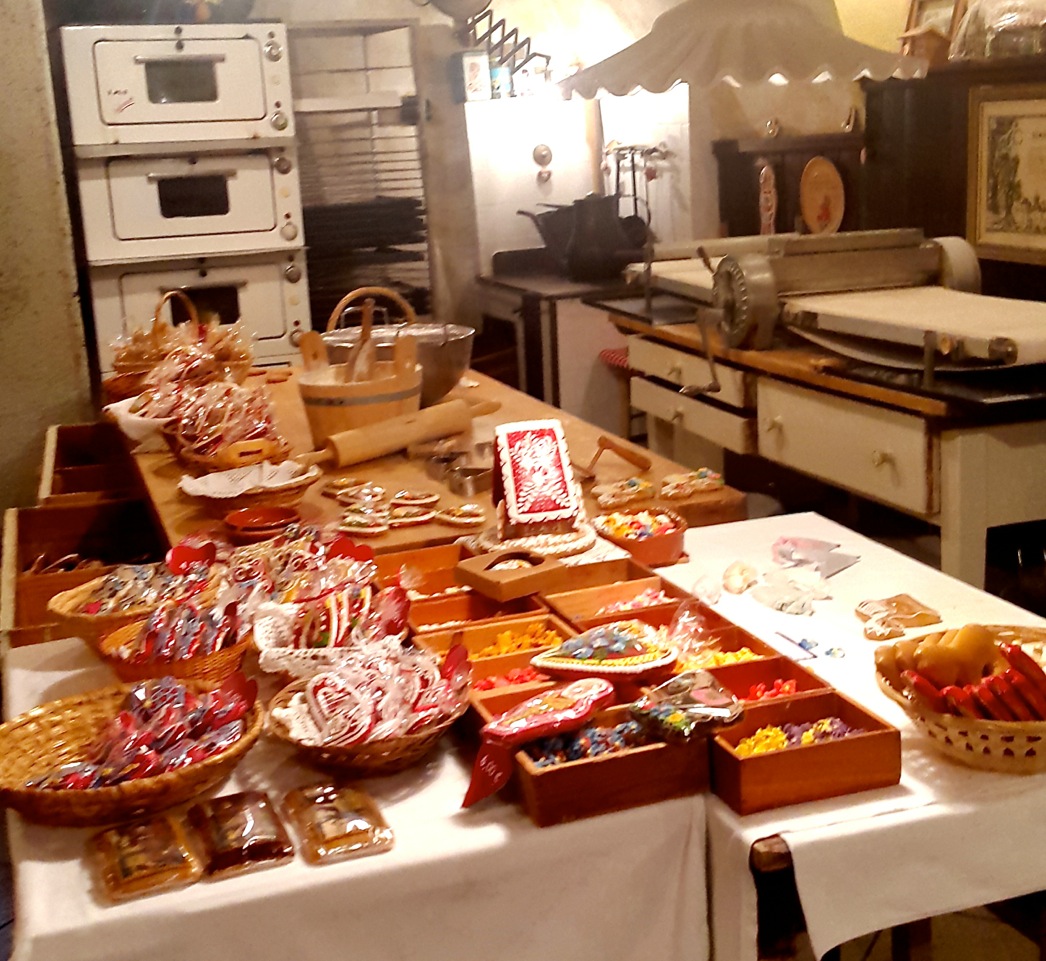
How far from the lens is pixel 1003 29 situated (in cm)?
330

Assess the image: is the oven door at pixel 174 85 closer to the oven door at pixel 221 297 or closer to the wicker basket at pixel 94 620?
the oven door at pixel 221 297

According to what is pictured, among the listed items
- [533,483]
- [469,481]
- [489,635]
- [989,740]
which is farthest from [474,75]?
[989,740]

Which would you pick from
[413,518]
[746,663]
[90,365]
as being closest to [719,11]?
[413,518]

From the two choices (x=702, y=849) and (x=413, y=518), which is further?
(x=413, y=518)

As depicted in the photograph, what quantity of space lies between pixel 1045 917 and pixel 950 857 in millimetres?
230

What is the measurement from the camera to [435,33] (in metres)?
4.56

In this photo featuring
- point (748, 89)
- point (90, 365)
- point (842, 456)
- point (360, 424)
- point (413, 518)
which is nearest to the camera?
point (413, 518)

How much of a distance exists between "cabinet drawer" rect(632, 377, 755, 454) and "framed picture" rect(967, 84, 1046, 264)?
0.97 metres

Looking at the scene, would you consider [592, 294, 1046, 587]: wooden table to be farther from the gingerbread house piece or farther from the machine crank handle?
the gingerbread house piece

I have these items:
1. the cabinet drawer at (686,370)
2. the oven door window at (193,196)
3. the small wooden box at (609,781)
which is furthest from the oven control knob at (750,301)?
the small wooden box at (609,781)

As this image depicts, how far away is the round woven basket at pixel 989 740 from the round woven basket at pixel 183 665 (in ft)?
2.37

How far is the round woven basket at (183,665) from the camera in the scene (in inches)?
51.4

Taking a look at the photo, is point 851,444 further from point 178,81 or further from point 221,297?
point 178,81

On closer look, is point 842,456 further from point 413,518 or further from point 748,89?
point 748,89
